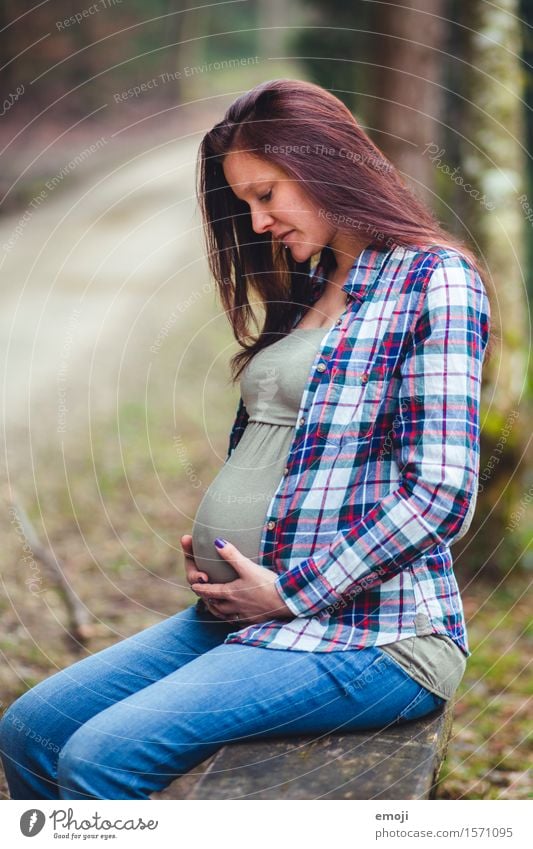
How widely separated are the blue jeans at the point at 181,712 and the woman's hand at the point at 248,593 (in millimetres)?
96

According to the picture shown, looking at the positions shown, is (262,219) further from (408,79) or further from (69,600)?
(408,79)

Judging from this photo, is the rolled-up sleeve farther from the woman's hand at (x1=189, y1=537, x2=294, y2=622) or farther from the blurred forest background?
the blurred forest background

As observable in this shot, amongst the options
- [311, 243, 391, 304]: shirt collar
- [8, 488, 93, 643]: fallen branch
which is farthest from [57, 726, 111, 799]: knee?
[8, 488, 93, 643]: fallen branch

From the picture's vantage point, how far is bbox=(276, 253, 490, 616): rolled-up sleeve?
181 centimetres

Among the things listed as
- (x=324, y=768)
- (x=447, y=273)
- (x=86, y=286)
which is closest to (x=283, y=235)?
(x=447, y=273)

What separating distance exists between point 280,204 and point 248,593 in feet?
2.91

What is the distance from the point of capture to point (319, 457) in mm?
1936

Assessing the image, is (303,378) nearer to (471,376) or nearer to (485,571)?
(471,376)

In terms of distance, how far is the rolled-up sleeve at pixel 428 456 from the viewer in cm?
181

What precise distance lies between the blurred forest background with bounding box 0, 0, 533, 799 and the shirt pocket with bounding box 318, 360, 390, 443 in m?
0.97

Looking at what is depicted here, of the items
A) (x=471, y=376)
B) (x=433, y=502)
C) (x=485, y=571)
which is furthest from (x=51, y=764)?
(x=485, y=571)

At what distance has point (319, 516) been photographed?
1.93 metres
